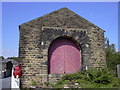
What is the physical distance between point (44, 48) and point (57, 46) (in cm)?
102

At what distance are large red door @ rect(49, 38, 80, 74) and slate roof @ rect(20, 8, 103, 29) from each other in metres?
1.11

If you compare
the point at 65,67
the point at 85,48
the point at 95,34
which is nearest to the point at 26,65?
the point at 65,67

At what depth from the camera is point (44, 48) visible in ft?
35.0

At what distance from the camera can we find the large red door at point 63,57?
11.0 metres

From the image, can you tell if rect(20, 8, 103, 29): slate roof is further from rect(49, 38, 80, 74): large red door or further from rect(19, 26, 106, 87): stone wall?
rect(49, 38, 80, 74): large red door

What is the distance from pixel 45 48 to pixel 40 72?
5.10ft

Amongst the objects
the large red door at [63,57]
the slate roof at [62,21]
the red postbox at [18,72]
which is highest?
the slate roof at [62,21]

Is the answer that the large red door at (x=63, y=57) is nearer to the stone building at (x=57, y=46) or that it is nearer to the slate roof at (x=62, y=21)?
the stone building at (x=57, y=46)

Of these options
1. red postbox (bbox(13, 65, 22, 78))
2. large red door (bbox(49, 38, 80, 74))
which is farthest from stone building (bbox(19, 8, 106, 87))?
red postbox (bbox(13, 65, 22, 78))

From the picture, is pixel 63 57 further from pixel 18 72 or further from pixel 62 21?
pixel 18 72

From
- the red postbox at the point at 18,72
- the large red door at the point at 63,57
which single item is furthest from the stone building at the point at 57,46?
the red postbox at the point at 18,72

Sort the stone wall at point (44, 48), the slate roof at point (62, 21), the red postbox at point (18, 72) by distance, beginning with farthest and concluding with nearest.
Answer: the slate roof at point (62, 21)
the stone wall at point (44, 48)
the red postbox at point (18, 72)

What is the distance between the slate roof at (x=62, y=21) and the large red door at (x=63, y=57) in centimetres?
111

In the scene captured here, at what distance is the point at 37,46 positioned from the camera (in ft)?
34.9
